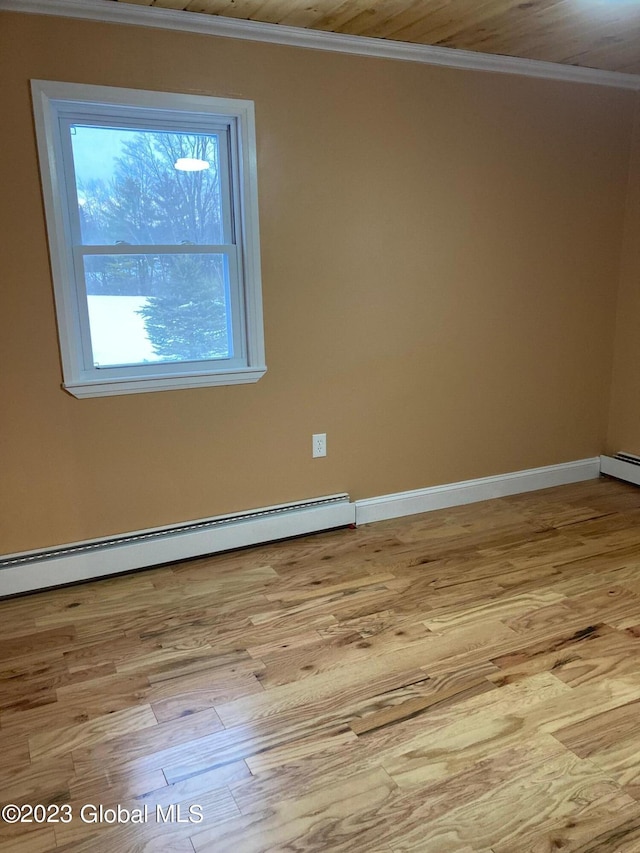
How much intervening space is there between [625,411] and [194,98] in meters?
3.01

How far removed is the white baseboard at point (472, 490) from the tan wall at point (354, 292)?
0.07 m

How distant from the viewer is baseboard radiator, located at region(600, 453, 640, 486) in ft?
12.8

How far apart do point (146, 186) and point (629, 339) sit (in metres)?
2.89

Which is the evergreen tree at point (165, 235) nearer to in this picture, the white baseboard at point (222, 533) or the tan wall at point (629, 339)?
the white baseboard at point (222, 533)

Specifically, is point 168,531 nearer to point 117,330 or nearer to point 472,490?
point 117,330

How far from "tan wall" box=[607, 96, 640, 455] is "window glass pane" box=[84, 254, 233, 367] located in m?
2.43

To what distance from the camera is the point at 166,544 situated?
2.95 metres

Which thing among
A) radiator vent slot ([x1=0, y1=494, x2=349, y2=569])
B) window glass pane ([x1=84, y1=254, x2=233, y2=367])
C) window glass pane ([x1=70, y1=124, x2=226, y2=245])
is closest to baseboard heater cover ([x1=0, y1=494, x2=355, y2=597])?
radiator vent slot ([x1=0, y1=494, x2=349, y2=569])

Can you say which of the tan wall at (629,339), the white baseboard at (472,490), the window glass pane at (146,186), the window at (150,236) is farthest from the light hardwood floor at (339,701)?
the window glass pane at (146,186)

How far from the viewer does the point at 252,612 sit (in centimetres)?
258

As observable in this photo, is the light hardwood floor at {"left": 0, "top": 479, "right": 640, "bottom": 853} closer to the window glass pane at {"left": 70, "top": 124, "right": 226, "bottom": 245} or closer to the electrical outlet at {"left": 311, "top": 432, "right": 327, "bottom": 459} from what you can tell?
the electrical outlet at {"left": 311, "top": 432, "right": 327, "bottom": 459}

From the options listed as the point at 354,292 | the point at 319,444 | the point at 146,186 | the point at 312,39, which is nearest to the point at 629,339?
the point at 354,292

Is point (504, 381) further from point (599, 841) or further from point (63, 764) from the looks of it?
point (63, 764)

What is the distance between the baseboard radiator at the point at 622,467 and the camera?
3.91 meters
